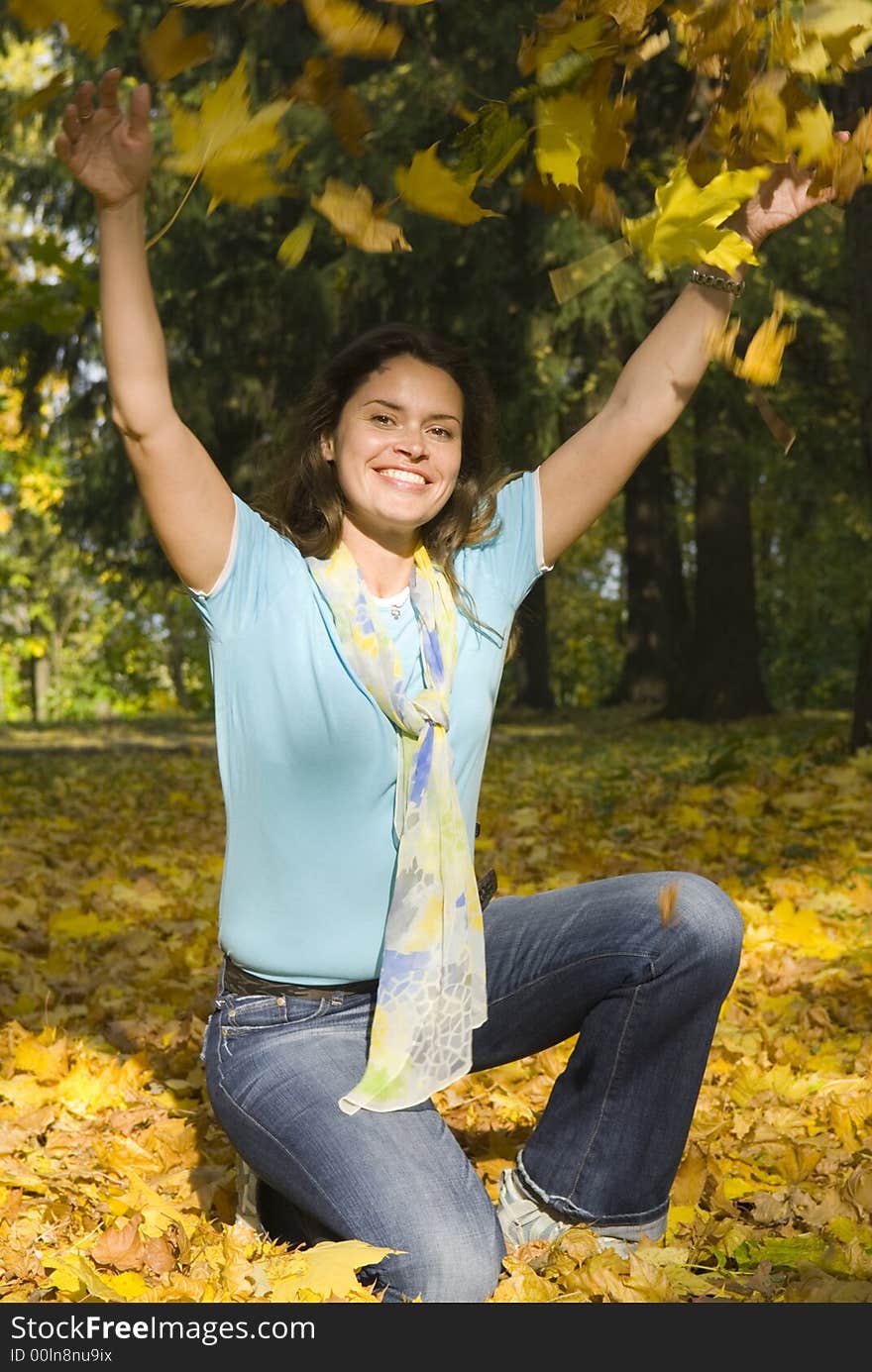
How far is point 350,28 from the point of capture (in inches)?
77.9

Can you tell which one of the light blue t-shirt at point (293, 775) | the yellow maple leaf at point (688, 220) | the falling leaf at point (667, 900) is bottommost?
the falling leaf at point (667, 900)

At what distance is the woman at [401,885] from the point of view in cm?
237

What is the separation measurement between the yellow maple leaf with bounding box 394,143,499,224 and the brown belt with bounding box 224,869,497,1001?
1.29 meters

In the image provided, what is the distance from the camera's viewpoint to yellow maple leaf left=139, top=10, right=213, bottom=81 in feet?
6.34

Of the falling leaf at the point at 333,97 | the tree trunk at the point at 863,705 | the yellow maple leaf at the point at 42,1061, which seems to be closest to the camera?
the falling leaf at the point at 333,97

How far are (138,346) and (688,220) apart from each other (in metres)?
0.84

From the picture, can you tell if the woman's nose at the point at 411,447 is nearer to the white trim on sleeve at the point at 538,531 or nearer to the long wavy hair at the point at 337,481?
the long wavy hair at the point at 337,481

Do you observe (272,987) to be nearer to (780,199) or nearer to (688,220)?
(688,220)

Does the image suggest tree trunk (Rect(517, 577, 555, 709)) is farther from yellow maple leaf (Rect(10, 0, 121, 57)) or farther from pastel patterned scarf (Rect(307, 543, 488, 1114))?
yellow maple leaf (Rect(10, 0, 121, 57))

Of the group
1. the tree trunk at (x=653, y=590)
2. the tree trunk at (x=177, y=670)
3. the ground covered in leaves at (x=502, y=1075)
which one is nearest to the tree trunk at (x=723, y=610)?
the tree trunk at (x=653, y=590)

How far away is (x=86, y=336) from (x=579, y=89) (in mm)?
12584

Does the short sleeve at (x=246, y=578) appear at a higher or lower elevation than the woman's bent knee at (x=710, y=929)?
higher

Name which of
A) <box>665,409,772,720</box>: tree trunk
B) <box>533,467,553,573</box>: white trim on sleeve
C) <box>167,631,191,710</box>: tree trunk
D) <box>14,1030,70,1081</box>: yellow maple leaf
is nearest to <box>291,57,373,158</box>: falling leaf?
<box>533,467,553,573</box>: white trim on sleeve

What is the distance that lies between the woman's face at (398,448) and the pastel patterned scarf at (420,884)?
0.40 ft
